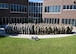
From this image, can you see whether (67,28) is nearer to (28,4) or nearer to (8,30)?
(8,30)

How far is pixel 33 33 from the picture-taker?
74.2 feet

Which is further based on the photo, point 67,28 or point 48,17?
point 48,17

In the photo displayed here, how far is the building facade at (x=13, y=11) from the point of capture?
120 feet

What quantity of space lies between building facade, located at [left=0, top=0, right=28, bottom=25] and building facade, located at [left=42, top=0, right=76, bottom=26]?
4.53 meters

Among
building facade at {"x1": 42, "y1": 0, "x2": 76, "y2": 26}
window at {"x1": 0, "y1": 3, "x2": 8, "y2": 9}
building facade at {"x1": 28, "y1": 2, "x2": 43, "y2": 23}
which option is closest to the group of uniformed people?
building facade at {"x1": 42, "y1": 0, "x2": 76, "y2": 26}

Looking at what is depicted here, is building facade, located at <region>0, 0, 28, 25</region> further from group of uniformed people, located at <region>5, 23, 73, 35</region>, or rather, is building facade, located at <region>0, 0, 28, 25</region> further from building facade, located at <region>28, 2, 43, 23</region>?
group of uniformed people, located at <region>5, 23, 73, 35</region>

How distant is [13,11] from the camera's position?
38.0 meters

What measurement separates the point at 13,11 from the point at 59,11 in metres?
9.87

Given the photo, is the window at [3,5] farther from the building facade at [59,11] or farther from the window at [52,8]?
the window at [52,8]

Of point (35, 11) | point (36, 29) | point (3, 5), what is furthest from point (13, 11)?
point (36, 29)

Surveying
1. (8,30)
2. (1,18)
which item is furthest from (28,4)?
(8,30)

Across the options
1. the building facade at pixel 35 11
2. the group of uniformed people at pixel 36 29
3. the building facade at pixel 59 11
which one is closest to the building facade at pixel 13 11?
the building facade at pixel 35 11

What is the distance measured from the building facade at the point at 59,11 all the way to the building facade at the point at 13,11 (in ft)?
14.9

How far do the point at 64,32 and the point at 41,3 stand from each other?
1861 centimetres
